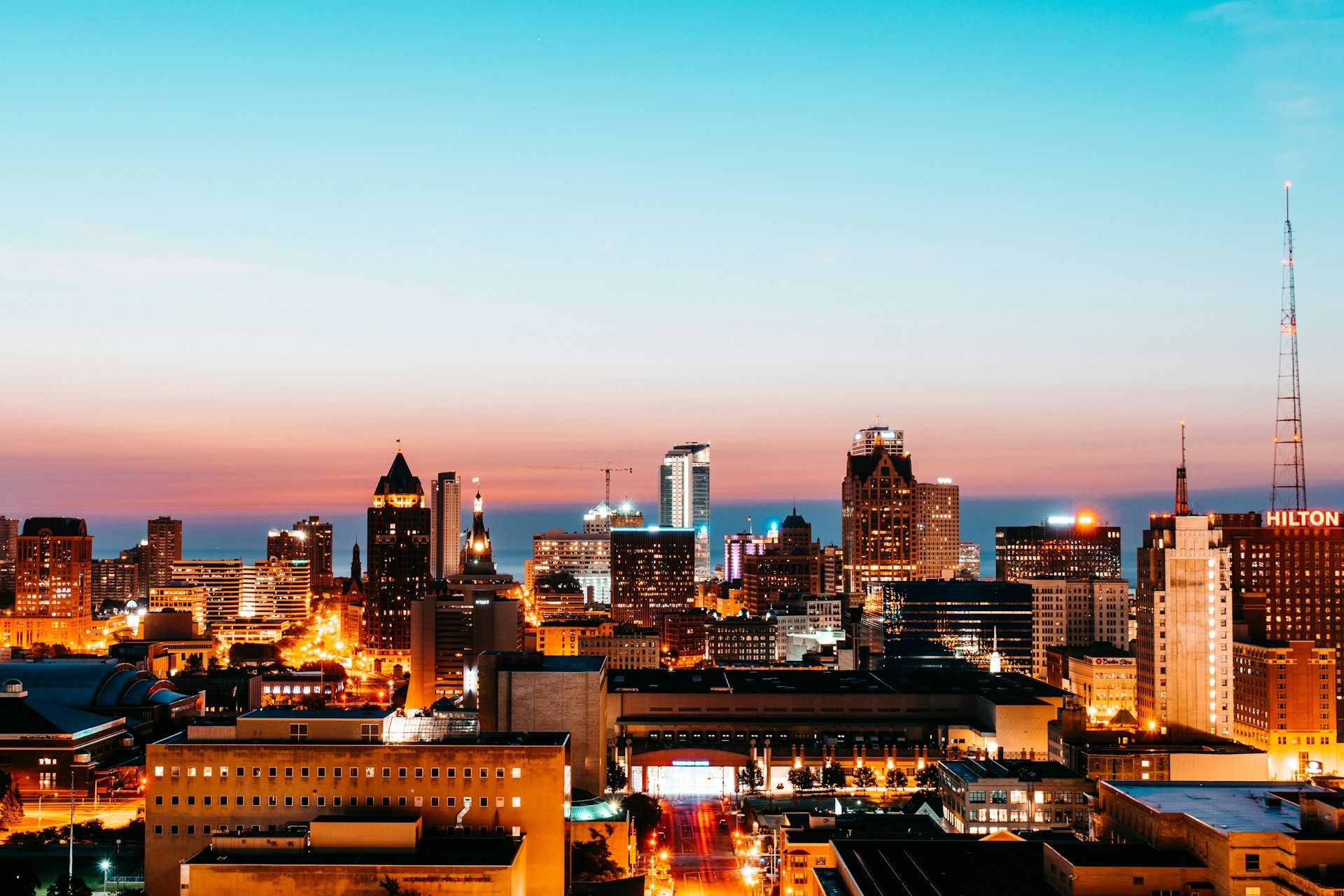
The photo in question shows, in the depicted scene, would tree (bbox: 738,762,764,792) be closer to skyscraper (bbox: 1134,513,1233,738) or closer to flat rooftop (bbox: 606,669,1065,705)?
flat rooftop (bbox: 606,669,1065,705)

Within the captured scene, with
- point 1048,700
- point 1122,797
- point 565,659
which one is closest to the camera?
point 1122,797

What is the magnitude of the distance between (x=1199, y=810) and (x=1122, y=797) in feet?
17.9

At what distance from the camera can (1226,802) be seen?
224 feet

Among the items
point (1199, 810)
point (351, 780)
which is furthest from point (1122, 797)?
point (351, 780)

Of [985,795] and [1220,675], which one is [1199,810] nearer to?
[985,795]

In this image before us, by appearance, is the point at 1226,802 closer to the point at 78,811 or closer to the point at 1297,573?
the point at 78,811

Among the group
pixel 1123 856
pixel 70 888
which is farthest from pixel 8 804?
pixel 1123 856

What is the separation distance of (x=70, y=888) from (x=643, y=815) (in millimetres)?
41353

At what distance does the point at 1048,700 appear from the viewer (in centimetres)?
14400

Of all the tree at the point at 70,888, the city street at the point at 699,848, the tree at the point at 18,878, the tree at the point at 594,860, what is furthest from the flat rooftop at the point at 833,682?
the tree at the point at 70,888

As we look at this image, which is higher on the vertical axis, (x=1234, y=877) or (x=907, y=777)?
(x=1234, y=877)

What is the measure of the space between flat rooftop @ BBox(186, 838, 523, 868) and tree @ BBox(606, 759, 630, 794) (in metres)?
55.4

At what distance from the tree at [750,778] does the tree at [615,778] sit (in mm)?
10209

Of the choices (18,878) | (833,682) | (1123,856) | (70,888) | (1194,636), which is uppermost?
(1194,636)
